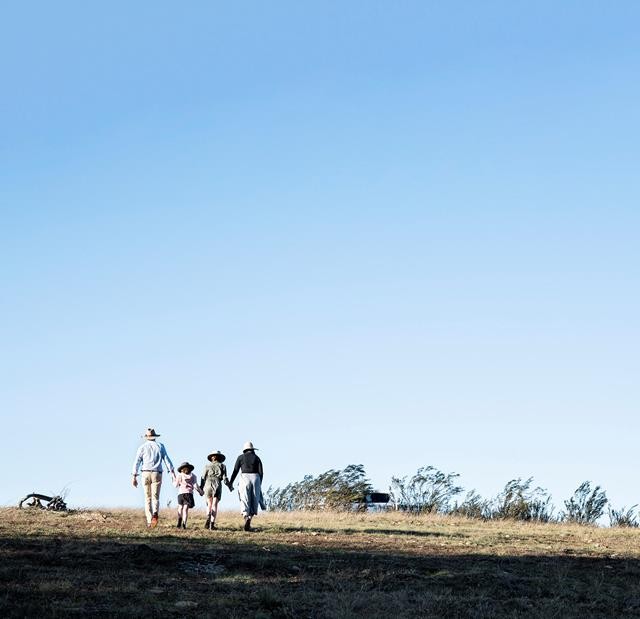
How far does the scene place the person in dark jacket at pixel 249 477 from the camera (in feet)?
82.9

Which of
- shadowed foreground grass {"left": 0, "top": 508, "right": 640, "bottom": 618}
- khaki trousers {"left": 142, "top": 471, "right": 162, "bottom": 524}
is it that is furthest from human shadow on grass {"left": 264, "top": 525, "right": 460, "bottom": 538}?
khaki trousers {"left": 142, "top": 471, "right": 162, "bottom": 524}

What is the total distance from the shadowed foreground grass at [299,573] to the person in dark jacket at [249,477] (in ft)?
2.60

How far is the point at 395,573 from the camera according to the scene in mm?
16281

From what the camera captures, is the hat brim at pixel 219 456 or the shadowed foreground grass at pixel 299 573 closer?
the shadowed foreground grass at pixel 299 573

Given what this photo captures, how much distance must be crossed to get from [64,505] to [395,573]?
57.1 ft

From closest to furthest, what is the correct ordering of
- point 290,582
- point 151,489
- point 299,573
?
point 290,582, point 299,573, point 151,489

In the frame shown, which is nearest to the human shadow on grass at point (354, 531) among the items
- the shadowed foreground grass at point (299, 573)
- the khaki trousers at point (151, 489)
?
the shadowed foreground grass at point (299, 573)

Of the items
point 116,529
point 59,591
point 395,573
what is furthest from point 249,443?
point 59,591

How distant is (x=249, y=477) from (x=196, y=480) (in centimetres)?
135

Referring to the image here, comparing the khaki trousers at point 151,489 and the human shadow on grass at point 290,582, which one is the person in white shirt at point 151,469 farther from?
the human shadow on grass at point 290,582

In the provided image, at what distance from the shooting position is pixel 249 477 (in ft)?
84.8

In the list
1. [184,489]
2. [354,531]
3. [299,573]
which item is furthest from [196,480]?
[299,573]

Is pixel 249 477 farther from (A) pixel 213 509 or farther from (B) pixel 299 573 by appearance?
(B) pixel 299 573

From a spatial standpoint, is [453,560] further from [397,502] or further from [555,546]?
[397,502]
